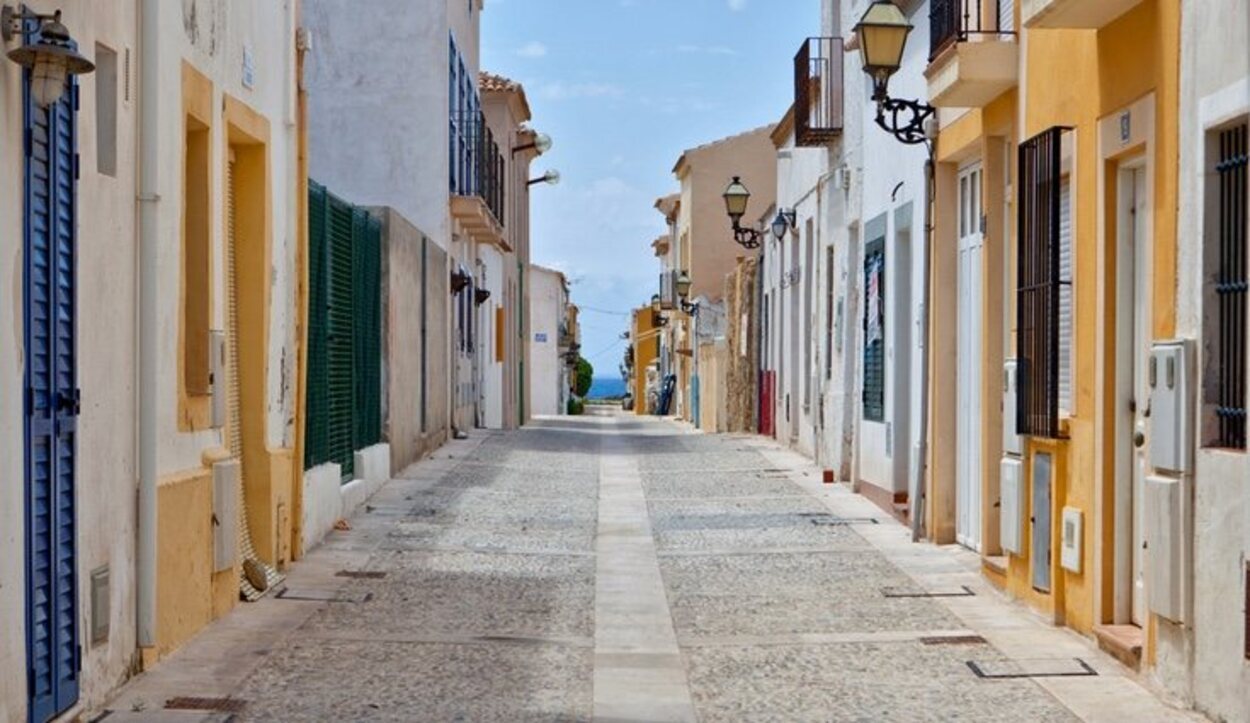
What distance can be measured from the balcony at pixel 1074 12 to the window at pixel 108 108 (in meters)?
4.28

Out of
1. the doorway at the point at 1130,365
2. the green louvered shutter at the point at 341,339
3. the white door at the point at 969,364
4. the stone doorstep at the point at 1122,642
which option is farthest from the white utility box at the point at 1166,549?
the green louvered shutter at the point at 341,339

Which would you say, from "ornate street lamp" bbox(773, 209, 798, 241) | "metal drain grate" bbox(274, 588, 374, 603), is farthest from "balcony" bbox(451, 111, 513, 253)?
"metal drain grate" bbox(274, 588, 374, 603)

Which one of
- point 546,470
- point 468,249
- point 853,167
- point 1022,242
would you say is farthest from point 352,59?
point 1022,242

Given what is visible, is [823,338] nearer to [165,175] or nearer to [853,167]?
[853,167]

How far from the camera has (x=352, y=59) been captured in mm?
27250

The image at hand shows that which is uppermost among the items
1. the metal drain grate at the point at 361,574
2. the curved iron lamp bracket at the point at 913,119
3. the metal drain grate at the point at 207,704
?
the curved iron lamp bracket at the point at 913,119

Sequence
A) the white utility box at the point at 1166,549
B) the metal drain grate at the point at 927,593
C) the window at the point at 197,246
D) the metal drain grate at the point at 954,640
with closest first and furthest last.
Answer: the white utility box at the point at 1166,549
the metal drain grate at the point at 954,640
the window at the point at 197,246
the metal drain grate at the point at 927,593

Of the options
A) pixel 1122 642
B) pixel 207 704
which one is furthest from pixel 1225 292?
pixel 207 704

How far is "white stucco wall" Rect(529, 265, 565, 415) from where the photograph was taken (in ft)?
222

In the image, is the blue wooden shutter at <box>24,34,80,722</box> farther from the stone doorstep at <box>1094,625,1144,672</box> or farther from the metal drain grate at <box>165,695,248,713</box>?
the stone doorstep at <box>1094,625,1144,672</box>

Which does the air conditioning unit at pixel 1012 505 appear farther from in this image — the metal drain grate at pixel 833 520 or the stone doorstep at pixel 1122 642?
the metal drain grate at pixel 833 520

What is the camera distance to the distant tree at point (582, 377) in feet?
285

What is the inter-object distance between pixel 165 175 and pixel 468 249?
77.0 ft

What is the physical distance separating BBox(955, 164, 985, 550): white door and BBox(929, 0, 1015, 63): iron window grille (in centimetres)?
102
